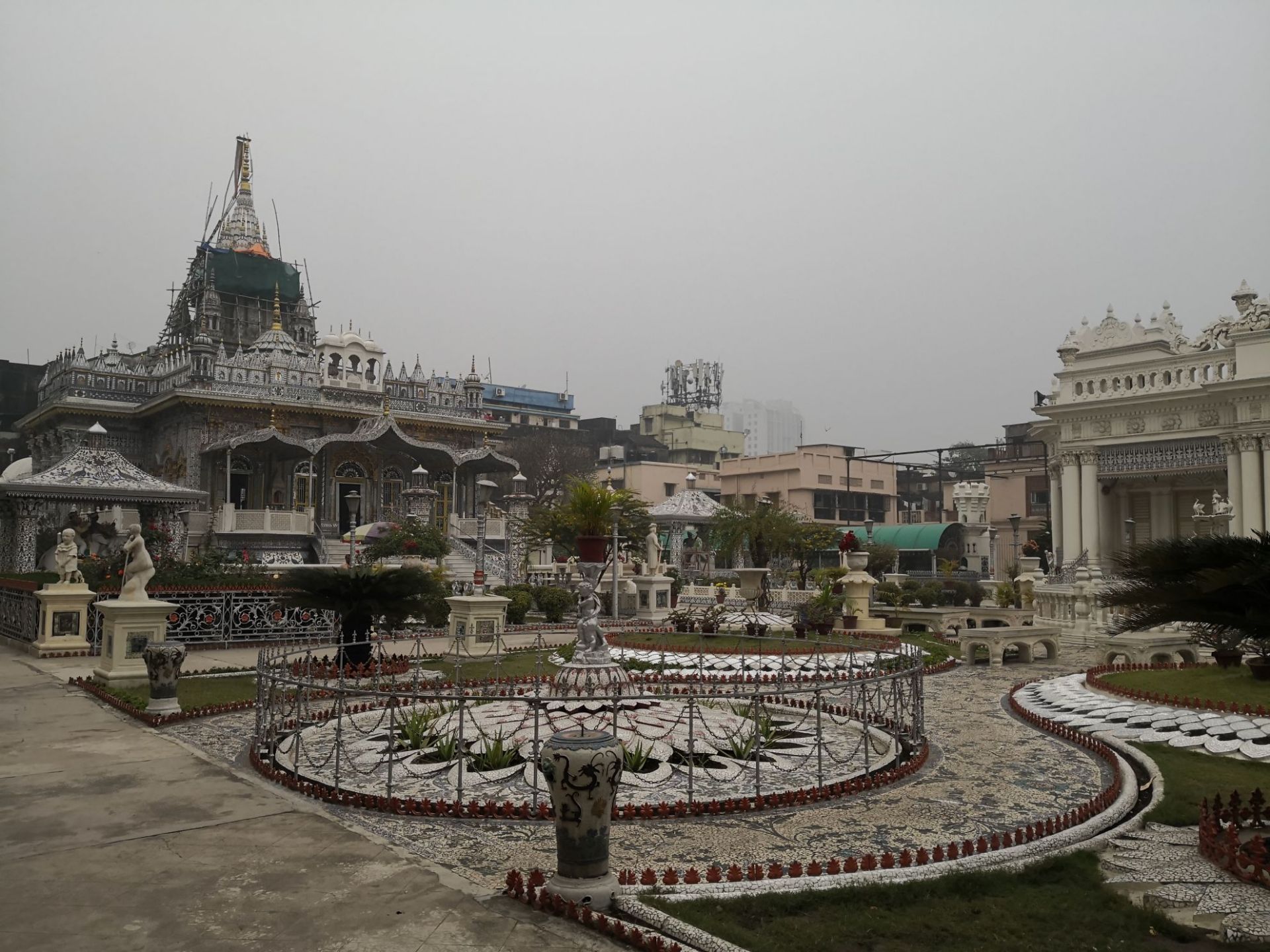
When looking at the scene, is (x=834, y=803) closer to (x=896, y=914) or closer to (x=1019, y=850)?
(x=1019, y=850)

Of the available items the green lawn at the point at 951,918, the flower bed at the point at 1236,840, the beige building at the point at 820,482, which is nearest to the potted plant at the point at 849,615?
the flower bed at the point at 1236,840

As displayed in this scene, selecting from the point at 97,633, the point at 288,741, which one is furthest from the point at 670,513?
the point at 288,741

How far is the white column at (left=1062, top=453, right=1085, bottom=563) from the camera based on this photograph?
32.6 meters

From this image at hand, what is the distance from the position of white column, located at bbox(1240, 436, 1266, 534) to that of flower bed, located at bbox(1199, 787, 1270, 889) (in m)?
24.1

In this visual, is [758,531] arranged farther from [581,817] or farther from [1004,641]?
[581,817]

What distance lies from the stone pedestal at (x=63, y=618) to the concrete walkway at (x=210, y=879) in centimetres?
1104

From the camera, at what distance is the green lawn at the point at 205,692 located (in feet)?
45.2

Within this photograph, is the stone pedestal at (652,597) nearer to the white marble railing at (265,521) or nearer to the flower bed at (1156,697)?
the flower bed at (1156,697)

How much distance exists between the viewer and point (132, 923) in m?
5.69

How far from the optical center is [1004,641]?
20766mm

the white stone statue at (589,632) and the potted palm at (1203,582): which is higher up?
the potted palm at (1203,582)

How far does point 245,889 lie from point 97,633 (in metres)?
16.4

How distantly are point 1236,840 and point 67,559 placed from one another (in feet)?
67.4

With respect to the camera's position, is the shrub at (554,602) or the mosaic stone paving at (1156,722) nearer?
the mosaic stone paving at (1156,722)
